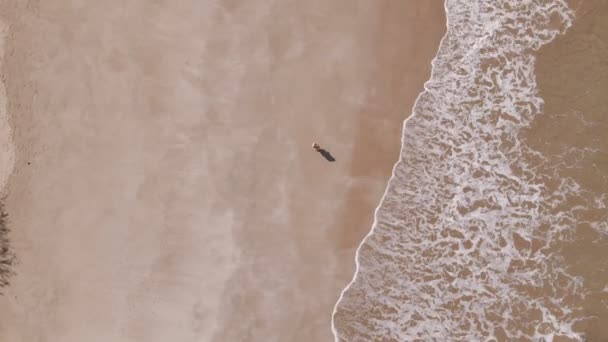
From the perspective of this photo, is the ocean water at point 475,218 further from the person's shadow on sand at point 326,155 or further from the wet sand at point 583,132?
the person's shadow on sand at point 326,155

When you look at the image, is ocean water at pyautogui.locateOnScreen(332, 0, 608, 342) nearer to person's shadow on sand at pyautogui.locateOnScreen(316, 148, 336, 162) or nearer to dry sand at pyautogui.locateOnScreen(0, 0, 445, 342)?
dry sand at pyautogui.locateOnScreen(0, 0, 445, 342)

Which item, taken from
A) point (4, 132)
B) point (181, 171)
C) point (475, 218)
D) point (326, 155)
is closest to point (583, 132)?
point (475, 218)

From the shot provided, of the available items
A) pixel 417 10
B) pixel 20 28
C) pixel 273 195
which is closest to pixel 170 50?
pixel 20 28

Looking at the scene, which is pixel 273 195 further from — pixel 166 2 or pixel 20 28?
pixel 20 28

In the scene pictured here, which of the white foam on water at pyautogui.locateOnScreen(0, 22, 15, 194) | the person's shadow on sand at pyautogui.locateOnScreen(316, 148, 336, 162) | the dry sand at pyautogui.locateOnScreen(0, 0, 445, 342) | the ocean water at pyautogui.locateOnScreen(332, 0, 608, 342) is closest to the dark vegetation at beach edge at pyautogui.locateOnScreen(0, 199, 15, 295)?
the dry sand at pyautogui.locateOnScreen(0, 0, 445, 342)

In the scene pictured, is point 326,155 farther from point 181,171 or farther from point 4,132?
point 4,132

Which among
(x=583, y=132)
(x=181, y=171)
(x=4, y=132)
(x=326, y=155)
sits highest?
(x=583, y=132)
